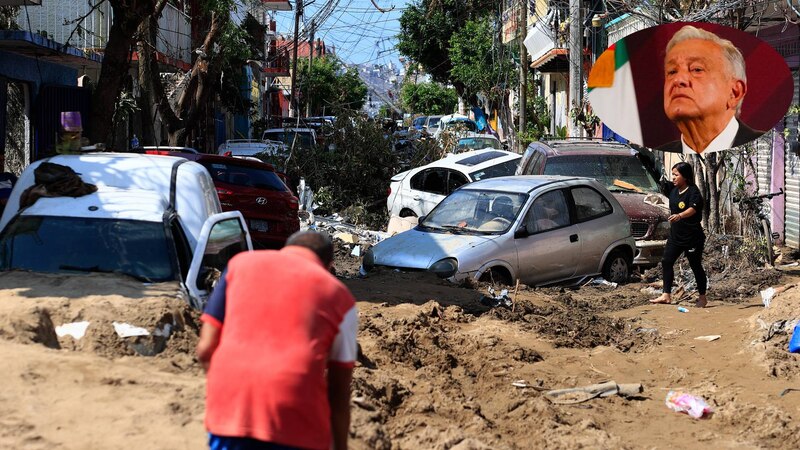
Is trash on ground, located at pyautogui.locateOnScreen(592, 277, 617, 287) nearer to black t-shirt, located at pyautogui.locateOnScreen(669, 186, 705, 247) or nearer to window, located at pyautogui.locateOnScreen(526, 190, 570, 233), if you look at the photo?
window, located at pyautogui.locateOnScreen(526, 190, 570, 233)

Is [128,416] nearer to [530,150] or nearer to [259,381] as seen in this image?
[259,381]

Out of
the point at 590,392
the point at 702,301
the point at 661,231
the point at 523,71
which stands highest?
the point at 523,71

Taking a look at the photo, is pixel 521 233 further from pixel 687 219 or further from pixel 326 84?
pixel 326 84

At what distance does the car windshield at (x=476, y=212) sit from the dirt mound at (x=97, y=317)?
6.35 m

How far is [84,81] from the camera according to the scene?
2533 cm

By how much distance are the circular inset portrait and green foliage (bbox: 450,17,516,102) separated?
28.9 m

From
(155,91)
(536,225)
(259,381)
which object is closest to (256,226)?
(536,225)

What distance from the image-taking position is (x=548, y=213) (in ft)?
44.2

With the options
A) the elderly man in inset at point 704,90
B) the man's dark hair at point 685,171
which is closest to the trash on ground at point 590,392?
the elderly man in inset at point 704,90

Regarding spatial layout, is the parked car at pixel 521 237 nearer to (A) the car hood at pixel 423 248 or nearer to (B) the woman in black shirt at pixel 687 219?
(A) the car hood at pixel 423 248

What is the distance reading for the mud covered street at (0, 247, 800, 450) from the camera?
17.9ft

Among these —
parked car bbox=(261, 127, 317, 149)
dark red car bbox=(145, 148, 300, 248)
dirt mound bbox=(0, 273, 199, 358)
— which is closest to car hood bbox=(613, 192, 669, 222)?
dark red car bbox=(145, 148, 300, 248)

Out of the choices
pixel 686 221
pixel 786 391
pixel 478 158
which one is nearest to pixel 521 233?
pixel 686 221

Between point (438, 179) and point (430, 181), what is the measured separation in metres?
0.18
